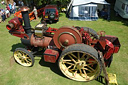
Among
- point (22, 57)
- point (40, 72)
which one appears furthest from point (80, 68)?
point (22, 57)

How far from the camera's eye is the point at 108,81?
4035 mm

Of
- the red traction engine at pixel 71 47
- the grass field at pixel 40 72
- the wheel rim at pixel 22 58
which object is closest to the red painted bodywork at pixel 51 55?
the red traction engine at pixel 71 47

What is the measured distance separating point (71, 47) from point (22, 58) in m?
2.47

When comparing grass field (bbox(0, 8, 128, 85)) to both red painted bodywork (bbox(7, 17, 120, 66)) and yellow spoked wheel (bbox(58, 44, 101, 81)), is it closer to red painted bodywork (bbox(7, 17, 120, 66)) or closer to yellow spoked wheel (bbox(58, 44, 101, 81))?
yellow spoked wheel (bbox(58, 44, 101, 81))

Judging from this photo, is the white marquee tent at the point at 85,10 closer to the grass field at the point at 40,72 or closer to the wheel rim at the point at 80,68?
the grass field at the point at 40,72

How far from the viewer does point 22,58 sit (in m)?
5.17

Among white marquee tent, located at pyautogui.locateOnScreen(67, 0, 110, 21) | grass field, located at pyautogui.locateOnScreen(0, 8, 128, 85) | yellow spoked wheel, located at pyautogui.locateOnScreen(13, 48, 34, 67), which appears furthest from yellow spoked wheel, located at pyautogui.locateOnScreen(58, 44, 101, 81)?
white marquee tent, located at pyautogui.locateOnScreen(67, 0, 110, 21)

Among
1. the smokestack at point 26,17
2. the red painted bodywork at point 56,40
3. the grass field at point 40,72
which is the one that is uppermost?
the smokestack at point 26,17

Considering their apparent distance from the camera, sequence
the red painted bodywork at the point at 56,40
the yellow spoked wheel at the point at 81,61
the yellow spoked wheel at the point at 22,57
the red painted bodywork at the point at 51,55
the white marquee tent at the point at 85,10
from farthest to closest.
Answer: the white marquee tent at the point at 85,10 → the yellow spoked wheel at the point at 22,57 → the red painted bodywork at the point at 51,55 → the red painted bodywork at the point at 56,40 → the yellow spoked wheel at the point at 81,61

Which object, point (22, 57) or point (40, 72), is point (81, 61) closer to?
point (40, 72)

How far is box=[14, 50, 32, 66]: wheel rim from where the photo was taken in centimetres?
513

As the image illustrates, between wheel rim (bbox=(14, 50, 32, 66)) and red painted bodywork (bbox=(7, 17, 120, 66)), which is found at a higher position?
red painted bodywork (bbox=(7, 17, 120, 66))

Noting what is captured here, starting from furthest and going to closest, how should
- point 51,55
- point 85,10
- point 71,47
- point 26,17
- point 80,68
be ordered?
point 85,10, point 26,17, point 51,55, point 80,68, point 71,47

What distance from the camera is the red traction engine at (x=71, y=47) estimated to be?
398cm
